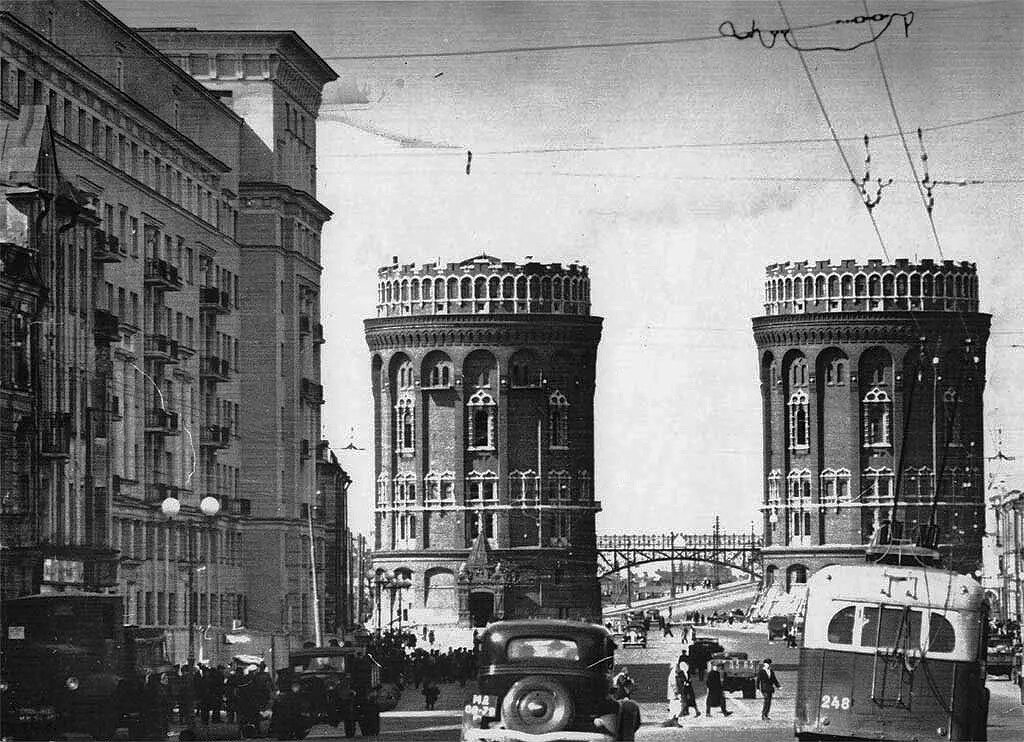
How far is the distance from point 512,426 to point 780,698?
315 ft

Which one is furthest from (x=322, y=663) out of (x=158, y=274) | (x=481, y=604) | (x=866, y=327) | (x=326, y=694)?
(x=866, y=327)

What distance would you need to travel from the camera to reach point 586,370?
6521 inches

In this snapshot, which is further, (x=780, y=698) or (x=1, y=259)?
(x=780, y=698)

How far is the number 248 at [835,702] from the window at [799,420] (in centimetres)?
12952

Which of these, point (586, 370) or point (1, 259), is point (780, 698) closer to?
point (1, 259)

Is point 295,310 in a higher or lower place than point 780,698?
higher

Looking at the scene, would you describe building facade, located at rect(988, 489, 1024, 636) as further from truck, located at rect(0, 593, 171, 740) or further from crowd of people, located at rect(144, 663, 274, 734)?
truck, located at rect(0, 593, 171, 740)

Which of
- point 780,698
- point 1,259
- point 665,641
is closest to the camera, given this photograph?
point 1,259

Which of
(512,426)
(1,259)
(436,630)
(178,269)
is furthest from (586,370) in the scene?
(1,259)

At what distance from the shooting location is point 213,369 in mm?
82812

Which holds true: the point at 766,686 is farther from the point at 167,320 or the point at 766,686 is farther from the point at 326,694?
the point at 167,320

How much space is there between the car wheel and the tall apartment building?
20.3 metres

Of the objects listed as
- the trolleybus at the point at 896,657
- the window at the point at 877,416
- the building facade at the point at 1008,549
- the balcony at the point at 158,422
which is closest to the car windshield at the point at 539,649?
the trolleybus at the point at 896,657

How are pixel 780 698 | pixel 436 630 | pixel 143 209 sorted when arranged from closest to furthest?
pixel 780 698 → pixel 143 209 → pixel 436 630
